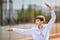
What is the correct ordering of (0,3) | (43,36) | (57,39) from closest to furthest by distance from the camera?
(43,36) < (0,3) < (57,39)

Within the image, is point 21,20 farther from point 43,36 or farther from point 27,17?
point 43,36

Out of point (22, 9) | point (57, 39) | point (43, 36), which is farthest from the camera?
point (57, 39)

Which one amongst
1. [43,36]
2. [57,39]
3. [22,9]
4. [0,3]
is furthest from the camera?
[57,39]

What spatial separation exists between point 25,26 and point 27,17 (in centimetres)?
32

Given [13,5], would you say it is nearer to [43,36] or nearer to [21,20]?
[21,20]

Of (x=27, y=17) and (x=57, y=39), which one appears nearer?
(x=27, y=17)

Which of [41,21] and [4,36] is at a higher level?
[41,21]

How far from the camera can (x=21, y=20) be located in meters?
6.00

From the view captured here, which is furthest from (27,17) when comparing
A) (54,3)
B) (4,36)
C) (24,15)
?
(54,3)

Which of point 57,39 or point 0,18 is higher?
point 0,18

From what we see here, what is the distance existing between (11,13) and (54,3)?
2.20 meters

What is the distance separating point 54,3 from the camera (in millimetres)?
7211

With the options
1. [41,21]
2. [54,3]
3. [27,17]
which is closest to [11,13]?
[27,17]

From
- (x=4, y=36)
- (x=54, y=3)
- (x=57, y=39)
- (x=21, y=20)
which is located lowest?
(x=57, y=39)
